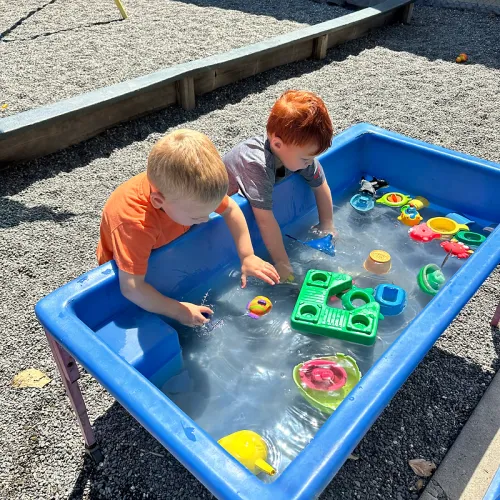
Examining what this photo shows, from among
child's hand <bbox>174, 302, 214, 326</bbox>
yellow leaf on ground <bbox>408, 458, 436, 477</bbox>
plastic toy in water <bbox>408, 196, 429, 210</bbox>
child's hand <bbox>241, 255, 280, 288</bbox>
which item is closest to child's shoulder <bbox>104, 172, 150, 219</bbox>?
child's hand <bbox>174, 302, 214, 326</bbox>

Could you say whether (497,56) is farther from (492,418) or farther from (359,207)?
(492,418)

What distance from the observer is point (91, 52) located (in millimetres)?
3871

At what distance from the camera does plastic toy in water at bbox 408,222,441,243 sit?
2057mm

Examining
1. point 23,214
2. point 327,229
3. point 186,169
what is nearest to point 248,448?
point 186,169

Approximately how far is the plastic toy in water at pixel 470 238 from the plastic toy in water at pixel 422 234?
8 centimetres

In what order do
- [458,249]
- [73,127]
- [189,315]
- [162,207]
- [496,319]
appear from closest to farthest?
1. [162,207]
2. [189,315]
3. [496,319]
4. [458,249]
5. [73,127]

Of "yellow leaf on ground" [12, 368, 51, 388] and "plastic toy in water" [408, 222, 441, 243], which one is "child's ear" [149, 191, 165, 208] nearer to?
"yellow leaf on ground" [12, 368, 51, 388]

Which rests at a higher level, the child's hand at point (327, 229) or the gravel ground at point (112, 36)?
the child's hand at point (327, 229)

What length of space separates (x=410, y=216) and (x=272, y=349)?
95 centimetres

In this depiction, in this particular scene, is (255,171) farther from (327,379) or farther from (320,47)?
(320,47)

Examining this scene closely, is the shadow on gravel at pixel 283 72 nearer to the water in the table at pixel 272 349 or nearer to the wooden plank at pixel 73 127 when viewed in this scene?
the wooden plank at pixel 73 127

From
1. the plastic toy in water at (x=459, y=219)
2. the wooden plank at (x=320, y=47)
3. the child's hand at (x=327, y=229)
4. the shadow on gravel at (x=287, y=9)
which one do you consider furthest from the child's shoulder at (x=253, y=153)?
the shadow on gravel at (x=287, y=9)

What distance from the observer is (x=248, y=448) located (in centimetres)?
123

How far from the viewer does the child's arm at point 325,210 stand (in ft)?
6.75
